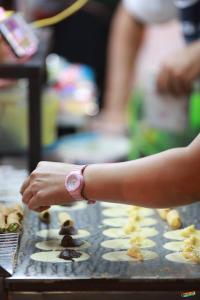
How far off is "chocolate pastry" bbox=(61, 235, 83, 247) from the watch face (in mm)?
132

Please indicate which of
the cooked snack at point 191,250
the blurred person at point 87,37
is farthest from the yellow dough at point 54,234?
the blurred person at point 87,37

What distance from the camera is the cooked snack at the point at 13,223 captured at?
1450 mm

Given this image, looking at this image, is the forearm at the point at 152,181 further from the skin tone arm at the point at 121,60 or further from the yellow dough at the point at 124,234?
the skin tone arm at the point at 121,60

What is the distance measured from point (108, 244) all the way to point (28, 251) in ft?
0.55

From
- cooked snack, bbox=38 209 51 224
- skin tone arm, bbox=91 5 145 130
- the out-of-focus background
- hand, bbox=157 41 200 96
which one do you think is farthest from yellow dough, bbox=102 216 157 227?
skin tone arm, bbox=91 5 145 130

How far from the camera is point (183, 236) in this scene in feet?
4.92

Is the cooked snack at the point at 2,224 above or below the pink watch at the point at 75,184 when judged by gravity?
below

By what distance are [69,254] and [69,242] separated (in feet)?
0.26

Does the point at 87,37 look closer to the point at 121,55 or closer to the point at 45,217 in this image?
the point at 121,55

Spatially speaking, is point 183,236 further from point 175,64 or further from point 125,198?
point 175,64

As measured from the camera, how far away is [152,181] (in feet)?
4.30

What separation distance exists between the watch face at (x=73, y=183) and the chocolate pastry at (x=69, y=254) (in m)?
0.12

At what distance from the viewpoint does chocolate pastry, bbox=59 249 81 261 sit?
53.1 inches

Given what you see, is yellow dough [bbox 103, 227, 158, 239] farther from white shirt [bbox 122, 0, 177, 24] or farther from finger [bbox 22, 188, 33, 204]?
white shirt [bbox 122, 0, 177, 24]
